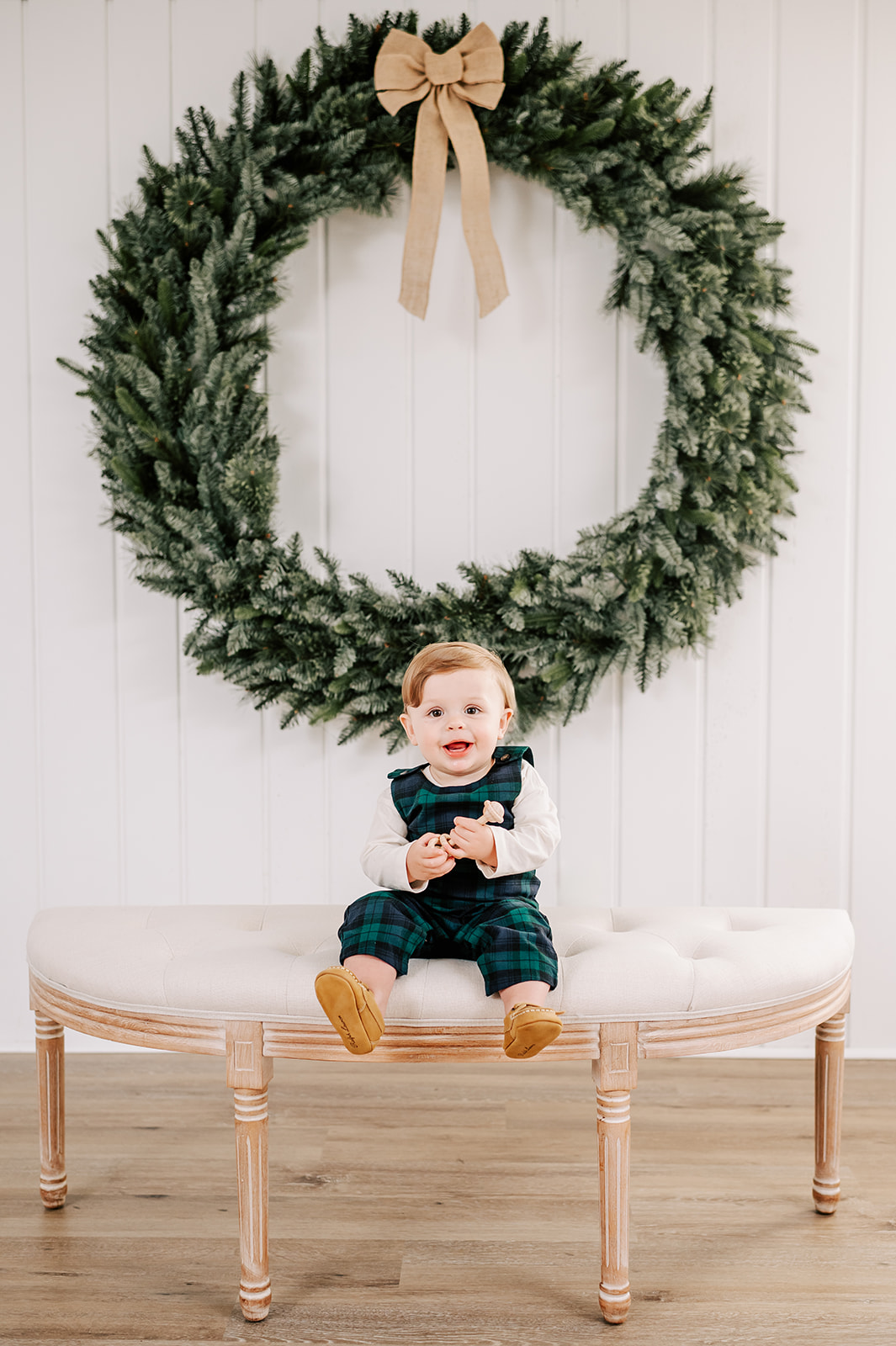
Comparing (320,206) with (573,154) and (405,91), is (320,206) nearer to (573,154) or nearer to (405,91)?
(405,91)

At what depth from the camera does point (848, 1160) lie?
1.66 meters

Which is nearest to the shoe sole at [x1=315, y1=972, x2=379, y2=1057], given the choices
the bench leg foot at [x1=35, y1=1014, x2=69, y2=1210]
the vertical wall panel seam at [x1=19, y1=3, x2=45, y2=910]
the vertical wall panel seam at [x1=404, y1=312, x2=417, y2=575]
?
the bench leg foot at [x1=35, y1=1014, x2=69, y2=1210]

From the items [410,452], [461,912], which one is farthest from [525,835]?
[410,452]

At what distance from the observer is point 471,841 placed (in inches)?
53.2

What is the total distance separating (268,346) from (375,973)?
4.22ft

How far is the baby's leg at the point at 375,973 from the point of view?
126 cm

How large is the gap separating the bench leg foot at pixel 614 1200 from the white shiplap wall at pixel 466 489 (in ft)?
2.80

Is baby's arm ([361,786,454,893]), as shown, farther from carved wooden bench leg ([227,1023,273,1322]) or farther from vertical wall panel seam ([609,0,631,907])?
vertical wall panel seam ([609,0,631,907])

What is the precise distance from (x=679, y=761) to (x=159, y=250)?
149 cm

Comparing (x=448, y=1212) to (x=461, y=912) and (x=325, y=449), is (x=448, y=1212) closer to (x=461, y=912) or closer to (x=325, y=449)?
(x=461, y=912)

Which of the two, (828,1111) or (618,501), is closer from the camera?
(828,1111)

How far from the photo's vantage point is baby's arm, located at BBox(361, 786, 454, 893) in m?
1.34

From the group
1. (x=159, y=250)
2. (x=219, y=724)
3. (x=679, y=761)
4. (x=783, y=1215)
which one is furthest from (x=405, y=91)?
(x=783, y=1215)

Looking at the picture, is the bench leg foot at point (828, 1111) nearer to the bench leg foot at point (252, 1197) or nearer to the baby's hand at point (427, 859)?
the baby's hand at point (427, 859)
